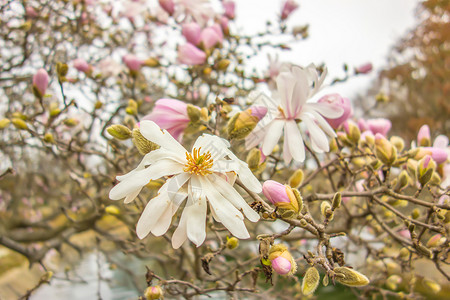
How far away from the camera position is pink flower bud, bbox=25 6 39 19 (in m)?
1.81

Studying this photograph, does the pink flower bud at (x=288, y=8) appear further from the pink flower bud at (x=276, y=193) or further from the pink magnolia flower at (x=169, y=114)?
the pink flower bud at (x=276, y=193)

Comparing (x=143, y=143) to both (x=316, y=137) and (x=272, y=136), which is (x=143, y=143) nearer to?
(x=272, y=136)

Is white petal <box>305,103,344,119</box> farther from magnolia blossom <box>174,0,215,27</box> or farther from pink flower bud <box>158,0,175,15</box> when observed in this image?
pink flower bud <box>158,0,175,15</box>

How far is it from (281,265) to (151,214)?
0.87 ft

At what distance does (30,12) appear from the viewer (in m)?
1.82

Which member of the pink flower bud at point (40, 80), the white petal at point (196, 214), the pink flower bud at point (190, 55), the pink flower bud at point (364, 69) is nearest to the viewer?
the white petal at point (196, 214)

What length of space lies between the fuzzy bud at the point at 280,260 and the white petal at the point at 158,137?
0.85ft

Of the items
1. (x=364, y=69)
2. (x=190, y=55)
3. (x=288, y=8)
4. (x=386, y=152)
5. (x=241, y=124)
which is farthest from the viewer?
(x=288, y=8)

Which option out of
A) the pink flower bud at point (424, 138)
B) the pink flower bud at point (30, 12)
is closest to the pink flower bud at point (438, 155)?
the pink flower bud at point (424, 138)

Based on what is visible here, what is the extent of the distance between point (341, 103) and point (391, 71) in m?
11.0

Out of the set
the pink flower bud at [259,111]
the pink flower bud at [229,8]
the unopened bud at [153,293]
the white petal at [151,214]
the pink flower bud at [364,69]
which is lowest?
the unopened bud at [153,293]

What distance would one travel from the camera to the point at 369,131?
1.02 m

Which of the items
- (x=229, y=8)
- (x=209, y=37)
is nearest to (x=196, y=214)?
(x=209, y=37)

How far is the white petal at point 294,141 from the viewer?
69cm
